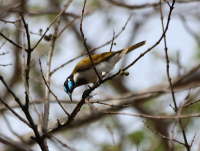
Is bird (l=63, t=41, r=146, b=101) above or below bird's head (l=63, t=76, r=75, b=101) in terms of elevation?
above

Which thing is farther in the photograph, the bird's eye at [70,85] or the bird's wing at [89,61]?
the bird's wing at [89,61]

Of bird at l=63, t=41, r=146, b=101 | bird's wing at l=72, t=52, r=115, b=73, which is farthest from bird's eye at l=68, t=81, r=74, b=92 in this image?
bird's wing at l=72, t=52, r=115, b=73

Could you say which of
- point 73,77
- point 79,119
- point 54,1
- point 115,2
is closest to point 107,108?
point 79,119

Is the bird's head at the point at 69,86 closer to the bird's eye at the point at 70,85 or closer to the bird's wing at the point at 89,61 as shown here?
the bird's eye at the point at 70,85

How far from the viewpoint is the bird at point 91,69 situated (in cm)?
477

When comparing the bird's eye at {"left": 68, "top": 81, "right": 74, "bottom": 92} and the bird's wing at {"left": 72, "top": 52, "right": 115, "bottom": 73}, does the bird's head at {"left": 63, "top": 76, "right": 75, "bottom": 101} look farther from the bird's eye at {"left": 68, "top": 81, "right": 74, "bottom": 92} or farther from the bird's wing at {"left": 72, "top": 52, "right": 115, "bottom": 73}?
the bird's wing at {"left": 72, "top": 52, "right": 115, "bottom": 73}

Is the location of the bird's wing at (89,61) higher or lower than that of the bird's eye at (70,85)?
higher

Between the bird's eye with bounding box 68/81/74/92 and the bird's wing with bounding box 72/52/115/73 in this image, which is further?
the bird's wing with bounding box 72/52/115/73

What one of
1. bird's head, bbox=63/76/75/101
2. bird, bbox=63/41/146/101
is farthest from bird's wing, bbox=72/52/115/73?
bird's head, bbox=63/76/75/101

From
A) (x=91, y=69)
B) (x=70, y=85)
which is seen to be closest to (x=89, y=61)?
(x=91, y=69)

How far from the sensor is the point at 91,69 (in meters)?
4.84

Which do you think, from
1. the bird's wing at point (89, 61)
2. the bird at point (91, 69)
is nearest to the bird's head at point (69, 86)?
the bird at point (91, 69)

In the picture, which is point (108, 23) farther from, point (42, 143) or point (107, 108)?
point (42, 143)

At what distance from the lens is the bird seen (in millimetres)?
4770
